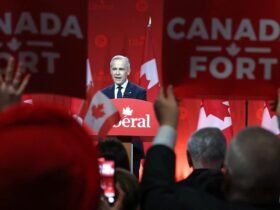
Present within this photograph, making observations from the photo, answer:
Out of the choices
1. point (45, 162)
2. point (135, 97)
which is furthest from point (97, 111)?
point (135, 97)

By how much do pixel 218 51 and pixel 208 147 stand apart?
145cm

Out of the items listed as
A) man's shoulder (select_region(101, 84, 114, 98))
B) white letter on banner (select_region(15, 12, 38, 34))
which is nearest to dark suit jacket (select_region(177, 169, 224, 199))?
white letter on banner (select_region(15, 12, 38, 34))

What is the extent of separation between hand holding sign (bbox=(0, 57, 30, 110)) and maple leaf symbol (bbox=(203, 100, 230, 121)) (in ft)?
16.7

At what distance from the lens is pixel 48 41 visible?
2074 mm

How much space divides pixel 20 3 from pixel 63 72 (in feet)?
0.79

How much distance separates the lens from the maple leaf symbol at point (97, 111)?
2386 millimetres

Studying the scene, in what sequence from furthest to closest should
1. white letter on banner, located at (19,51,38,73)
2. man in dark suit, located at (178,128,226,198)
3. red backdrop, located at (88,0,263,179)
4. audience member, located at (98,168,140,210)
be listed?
red backdrop, located at (88,0,263,179) → man in dark suit, located at (178,128,226,198) → audience member, located at (98,168,140,210) → white letter on banner, located at (19,51,38,73)

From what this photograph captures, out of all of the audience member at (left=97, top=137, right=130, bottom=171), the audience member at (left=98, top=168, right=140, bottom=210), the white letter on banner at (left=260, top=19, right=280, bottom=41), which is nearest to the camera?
the white letter on banner at (left=260, top=19, right=280, bottom=41)

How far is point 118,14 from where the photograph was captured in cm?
764

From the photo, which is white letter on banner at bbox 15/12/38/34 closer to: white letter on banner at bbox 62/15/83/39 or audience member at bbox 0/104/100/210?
white letter on banner at bbox 62/15/83/39

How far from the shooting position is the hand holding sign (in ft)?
5.84

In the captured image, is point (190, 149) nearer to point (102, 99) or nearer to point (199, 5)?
point (102, 99)

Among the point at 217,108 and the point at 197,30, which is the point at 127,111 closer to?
the point at 217,108

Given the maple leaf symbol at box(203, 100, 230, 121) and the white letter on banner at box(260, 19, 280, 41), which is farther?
the maple leaf symbol at box(203, 100, 230, 121)
